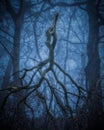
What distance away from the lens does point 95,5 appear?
1050 centimetres

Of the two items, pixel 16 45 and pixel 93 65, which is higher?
Answer: pixel 16 45

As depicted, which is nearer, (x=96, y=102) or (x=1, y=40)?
(x=96, y=102)

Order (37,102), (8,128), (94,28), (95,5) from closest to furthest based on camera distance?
(8,128)
(37,102)
(94,28)
(95,5)

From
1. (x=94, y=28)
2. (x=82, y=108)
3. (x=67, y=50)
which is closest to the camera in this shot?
(x=82, y=108)

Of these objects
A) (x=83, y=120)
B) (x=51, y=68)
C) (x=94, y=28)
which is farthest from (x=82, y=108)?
(x=94, y=28)

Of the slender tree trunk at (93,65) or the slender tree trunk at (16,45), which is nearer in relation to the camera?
the slender tree trunk at (93,65)

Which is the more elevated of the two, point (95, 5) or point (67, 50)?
point (95, 5)

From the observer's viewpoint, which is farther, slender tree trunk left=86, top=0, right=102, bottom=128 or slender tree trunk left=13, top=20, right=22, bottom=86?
slender tree trunk left=13, top=20, right=22, bottom=86

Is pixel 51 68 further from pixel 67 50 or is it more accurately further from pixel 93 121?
pixel 67 50

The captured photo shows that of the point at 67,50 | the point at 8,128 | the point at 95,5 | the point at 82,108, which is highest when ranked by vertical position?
the point at 95,5

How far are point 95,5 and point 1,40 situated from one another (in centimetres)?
539

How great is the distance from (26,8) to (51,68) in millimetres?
7876

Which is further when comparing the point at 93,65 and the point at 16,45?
the point at 16,45

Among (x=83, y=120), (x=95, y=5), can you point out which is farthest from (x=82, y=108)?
(x=95, y=5)
